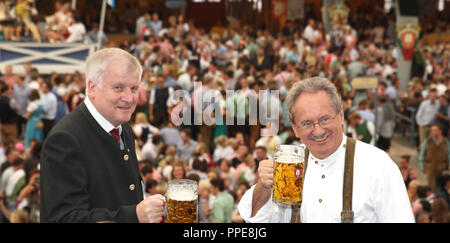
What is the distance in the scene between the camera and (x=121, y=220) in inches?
86.4

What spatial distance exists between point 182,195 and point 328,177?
65 cm

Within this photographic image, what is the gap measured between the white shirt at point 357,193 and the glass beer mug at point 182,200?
0.36 m

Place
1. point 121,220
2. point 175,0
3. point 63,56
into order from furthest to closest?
point 175,0 < point 63,56 < point 121,220

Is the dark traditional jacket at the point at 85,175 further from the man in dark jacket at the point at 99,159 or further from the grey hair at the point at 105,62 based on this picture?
the grey hair at the point at 105,62

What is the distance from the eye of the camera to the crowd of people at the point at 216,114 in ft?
22.7

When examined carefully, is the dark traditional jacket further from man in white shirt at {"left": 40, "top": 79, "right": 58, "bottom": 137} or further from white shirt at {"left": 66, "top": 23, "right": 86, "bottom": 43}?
white shirt at {"left": 66, "top": 23, "right": 86, "bottom": 43}

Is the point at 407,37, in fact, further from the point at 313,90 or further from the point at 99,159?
the point at 99,159

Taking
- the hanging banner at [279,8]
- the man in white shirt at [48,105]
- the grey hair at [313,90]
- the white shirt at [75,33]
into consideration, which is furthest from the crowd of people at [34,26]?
the grey hair at [313,90]

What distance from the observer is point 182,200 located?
86.7 inches

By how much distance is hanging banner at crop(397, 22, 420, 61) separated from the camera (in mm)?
13117

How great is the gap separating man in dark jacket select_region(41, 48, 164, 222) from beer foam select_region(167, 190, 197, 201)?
0.22 ft

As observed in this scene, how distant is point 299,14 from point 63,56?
9811mm
